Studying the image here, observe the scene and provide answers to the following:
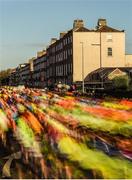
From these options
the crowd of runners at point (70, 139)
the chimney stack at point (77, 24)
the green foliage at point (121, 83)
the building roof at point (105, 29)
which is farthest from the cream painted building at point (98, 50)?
the crowd of runners at point (70, 139)

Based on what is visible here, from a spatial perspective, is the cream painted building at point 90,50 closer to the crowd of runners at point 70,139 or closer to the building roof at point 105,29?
the building roof at point 105,29

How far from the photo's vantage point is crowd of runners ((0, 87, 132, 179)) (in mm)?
8282

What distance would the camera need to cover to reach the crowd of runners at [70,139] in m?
8.28

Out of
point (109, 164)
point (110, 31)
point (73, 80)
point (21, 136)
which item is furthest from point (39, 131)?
point (110, 31)

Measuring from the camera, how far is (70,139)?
32.5ft

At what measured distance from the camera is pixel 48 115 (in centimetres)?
1249

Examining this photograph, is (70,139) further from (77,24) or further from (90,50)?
(77,24)

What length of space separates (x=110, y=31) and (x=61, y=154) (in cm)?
8256

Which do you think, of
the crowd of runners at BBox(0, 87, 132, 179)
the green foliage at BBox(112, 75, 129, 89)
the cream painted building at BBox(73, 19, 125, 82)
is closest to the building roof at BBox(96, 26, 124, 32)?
the cream painted building at BBox(73, 19, 125, 82)

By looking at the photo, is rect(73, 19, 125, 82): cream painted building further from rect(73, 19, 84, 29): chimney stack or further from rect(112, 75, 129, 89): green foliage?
rect(112, 75, 129, 89): green foliage

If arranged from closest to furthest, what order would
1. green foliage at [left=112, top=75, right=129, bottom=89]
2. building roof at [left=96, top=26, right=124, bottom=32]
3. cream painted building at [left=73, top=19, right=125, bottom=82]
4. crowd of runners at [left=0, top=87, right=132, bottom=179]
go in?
crowd of runners at [left=0, top=87, right=132, bottom=179] < green foliage at [left=112, top=75, right=129, bottom=89] < cream painted building at [left=73, top=19, right=125, bottom=82] < building roof at [left=96, top=26, right=124, bottom=32]

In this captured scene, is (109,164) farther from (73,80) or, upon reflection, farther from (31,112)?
(73,80)

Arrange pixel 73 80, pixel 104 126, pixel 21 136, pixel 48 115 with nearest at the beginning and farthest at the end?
1. pixel 21 136
2. pixel 48 115
3. pixel 104 126
4. pixel 73 80

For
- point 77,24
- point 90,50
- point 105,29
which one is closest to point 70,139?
point 90,50
